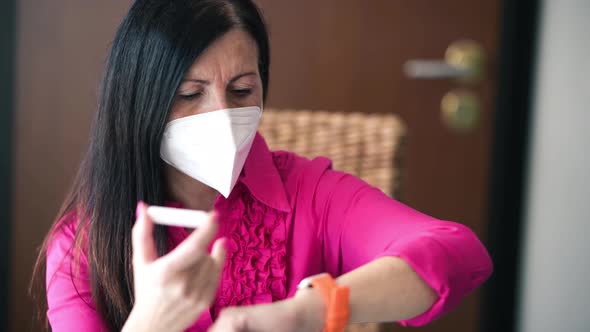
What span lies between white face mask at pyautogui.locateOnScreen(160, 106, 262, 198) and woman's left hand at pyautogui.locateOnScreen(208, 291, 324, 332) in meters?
0.25

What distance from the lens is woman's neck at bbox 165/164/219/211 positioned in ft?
3.40

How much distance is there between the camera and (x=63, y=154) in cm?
183

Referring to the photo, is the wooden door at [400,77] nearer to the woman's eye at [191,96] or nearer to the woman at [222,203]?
the woman at [222,203]

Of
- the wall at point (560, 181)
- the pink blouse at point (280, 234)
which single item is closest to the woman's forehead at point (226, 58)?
the pink blouse at point (280, 234)

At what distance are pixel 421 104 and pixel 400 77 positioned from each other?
95 mm

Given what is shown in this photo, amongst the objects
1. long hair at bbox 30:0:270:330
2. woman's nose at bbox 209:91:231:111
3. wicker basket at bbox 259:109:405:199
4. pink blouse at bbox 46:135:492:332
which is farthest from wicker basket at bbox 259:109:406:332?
woman's nose at bbox 209:91:231:111

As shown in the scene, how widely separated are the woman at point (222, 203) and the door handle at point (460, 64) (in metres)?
0.82

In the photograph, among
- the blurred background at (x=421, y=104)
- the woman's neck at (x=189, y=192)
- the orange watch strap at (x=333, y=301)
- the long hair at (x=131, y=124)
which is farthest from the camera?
the blurred background at (x=421, y=104)

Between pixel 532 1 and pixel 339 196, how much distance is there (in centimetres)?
107

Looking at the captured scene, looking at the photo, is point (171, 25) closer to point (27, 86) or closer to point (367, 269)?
point (367, 269)

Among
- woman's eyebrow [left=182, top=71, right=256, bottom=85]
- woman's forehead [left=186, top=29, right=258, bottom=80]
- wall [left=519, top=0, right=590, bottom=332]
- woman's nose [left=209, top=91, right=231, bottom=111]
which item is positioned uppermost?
woman's forehead [left=186, top=29, right=258, bottom=80]

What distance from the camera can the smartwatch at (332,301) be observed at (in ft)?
2.41

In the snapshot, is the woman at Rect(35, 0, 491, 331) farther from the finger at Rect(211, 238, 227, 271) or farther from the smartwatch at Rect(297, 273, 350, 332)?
the finger at Rect(211, 238, 227, 271)

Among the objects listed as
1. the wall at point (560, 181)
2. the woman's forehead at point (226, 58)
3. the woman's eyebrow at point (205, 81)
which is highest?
the woman's forehead at point (226, 58)
